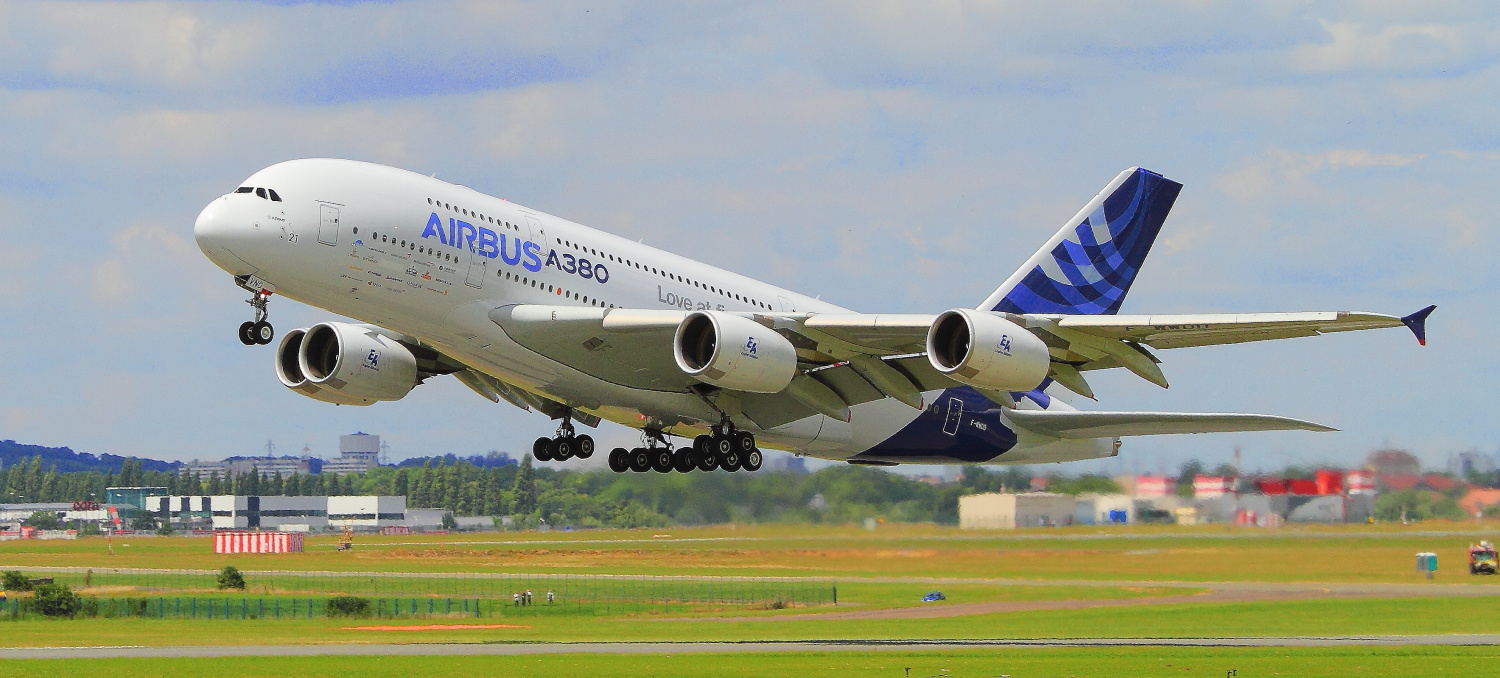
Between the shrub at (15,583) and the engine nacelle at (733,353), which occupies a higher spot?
the engine nacelle at (733,353)

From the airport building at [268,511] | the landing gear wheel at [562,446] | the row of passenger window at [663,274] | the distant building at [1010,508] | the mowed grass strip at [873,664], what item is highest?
the row of passenger window at [663,274]

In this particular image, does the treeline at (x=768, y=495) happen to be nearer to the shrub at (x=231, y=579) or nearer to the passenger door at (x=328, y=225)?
the passenger door at (x=328, y=225)

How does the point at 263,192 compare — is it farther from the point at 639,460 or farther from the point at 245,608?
the point at 245,608

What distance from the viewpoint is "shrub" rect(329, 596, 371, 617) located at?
68938 mm

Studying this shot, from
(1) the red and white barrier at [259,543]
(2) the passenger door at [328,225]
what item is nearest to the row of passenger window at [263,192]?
(2) the passenger door at [328,225]

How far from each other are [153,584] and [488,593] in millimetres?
19485

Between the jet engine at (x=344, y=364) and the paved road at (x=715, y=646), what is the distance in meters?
17.7

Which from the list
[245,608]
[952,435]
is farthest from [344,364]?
[245,608]

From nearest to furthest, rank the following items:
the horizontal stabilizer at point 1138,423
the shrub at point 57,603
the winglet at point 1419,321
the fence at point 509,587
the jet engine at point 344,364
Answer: the winglet at point 1419,321 < the jet engine at point 344,364 < the horizontal stabilizer at point 1138,423 < the fence at point 509,587 < the shrub at point 57,603

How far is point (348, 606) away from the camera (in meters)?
69.2

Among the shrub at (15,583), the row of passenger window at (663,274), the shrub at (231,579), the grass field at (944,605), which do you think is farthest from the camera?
the shrub at (231,579)

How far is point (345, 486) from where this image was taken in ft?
364

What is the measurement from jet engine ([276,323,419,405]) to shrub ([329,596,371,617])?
35.1 m

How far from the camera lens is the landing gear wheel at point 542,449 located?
3797 cm
